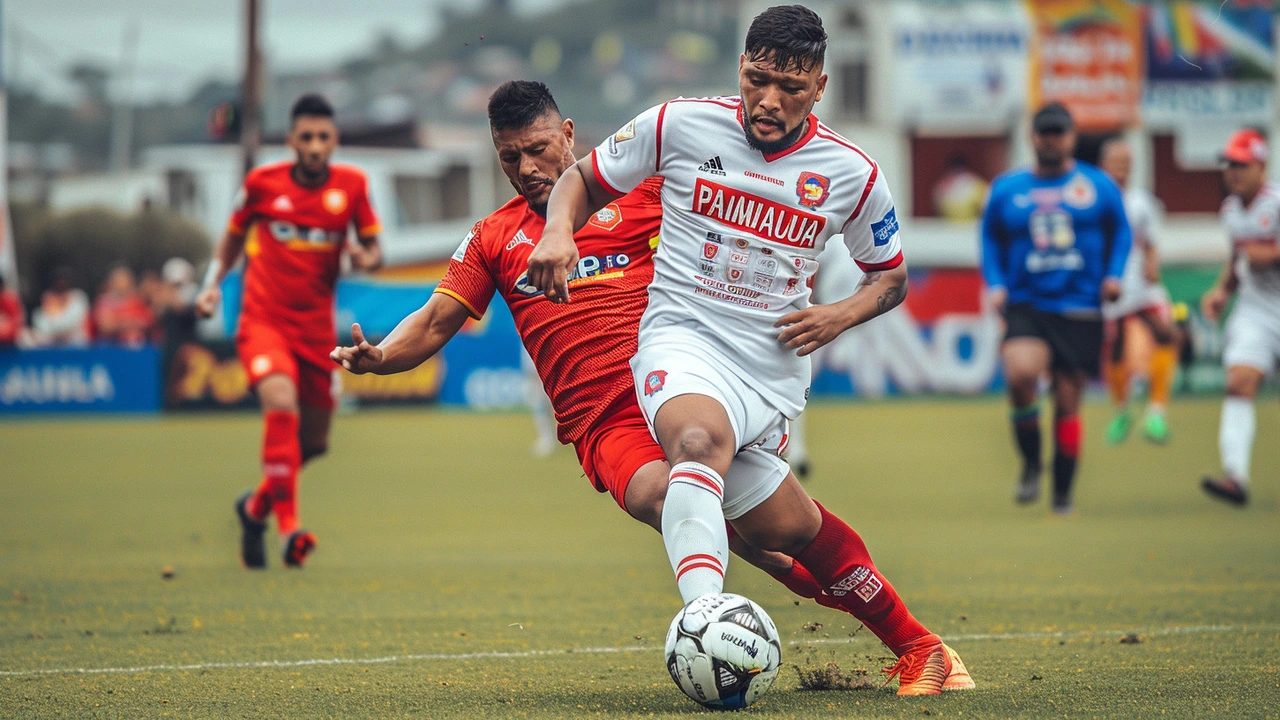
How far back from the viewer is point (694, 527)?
4582mm

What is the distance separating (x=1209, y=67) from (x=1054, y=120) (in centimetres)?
2834

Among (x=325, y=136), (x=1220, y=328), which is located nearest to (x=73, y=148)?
(x=1220, y=328)

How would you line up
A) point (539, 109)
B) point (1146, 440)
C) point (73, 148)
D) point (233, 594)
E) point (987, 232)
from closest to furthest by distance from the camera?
point (539, 109)
point (233, 594)
point (987, 232)
point (1146, 440)
point (73, 148)

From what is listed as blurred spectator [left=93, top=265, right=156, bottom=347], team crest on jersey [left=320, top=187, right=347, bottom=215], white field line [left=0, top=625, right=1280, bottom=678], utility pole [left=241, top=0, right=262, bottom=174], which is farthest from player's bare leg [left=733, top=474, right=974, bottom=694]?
utility pole [left=241, top=0, right=262, bottom=174]

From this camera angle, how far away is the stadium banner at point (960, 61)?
36562mm

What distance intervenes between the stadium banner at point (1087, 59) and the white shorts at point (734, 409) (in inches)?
1290

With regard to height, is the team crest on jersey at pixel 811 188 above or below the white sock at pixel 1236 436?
above

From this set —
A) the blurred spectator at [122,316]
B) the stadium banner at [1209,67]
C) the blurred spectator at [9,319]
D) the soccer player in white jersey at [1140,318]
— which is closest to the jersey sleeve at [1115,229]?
the soccer player in white jersey at [1140,318]

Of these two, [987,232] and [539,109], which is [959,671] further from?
[987,232]

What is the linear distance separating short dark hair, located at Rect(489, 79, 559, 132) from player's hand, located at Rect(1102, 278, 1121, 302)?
579 centimetres

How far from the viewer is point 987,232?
1083cm

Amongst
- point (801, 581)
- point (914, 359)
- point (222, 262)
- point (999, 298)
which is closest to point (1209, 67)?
point (914, 359)

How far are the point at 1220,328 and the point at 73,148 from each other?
56.5 m

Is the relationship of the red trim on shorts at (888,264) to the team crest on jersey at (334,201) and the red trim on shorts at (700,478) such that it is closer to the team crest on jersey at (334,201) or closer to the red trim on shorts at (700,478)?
the red trim on shorts at (700,478)
